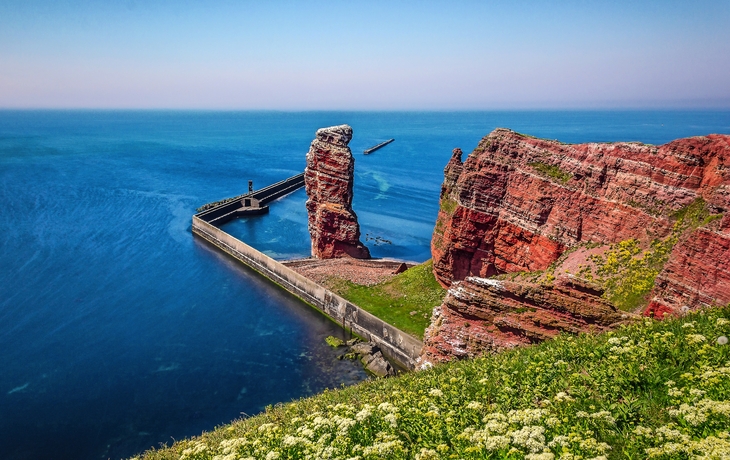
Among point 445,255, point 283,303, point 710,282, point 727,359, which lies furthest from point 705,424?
point 283,303

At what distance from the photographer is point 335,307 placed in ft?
126

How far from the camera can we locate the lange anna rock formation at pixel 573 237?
56.7ft

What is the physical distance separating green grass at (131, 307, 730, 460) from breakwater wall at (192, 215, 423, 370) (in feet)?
63.2

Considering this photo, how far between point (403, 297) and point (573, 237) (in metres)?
13.8

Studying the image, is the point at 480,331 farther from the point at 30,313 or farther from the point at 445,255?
the point at 30,313

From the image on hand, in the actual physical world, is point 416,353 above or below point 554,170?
below

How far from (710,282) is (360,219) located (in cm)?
5552

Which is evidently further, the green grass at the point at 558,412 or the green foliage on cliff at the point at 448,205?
the green foliage on cliff at the point at 448,205

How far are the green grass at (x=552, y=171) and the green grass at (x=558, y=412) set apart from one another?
1693 cm

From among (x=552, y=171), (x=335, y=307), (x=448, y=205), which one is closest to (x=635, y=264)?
(x=552, y=171)

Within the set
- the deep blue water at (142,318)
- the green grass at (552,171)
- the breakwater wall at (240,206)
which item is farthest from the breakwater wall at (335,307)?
the green grass at (552,171)

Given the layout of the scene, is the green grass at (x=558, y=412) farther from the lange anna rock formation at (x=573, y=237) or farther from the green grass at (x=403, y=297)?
the green grass at (x=403, y=297)

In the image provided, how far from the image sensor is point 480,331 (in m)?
19.0

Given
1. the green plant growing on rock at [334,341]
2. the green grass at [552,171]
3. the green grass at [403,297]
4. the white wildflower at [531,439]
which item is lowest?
the green plant growing on rock at [334,341]
